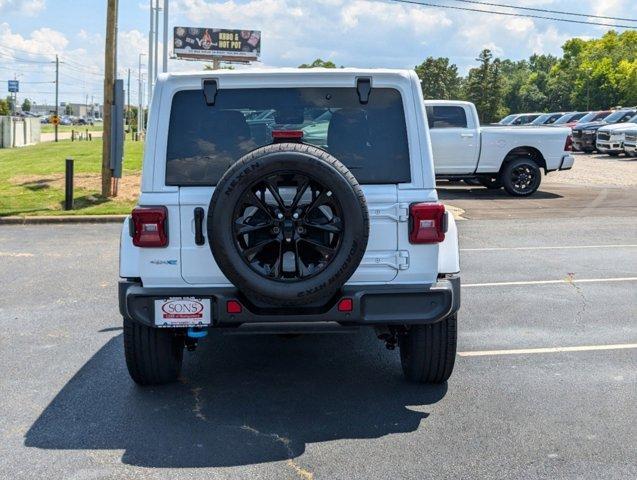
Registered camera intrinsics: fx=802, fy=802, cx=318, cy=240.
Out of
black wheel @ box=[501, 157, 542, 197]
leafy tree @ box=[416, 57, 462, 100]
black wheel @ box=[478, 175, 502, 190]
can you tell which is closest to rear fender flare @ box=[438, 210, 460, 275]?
black wheel @ box=[501, 157, 542, 197]

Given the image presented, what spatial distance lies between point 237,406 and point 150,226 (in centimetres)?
122

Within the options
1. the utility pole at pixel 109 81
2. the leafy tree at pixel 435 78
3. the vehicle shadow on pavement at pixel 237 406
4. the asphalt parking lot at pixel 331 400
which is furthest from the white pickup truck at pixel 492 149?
the leafy tree at pixel 435 78

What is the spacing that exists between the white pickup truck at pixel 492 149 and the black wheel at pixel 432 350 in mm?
12627

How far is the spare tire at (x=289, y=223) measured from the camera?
4.28 m

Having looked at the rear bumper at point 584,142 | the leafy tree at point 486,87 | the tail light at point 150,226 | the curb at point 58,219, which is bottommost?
the curb at point 58,219

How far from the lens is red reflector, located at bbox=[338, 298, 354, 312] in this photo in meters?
4.55

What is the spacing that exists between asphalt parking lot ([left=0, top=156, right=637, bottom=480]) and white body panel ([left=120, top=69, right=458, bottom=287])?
831 millimetres

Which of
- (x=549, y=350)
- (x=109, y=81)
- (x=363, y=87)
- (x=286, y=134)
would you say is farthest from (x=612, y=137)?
(x=286, y=134)

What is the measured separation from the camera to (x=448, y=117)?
58.3 feet

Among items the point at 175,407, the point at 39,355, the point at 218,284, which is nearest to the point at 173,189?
the point at 218,284

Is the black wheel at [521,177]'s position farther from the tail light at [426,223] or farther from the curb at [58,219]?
the tail light at [426,223]

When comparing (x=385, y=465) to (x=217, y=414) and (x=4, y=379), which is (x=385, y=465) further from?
(x=4, y=379)

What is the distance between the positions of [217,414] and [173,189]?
4.43ft

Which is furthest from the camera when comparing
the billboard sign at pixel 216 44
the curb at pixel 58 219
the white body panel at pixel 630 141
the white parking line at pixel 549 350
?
the billboard sign at pixel 216 44
